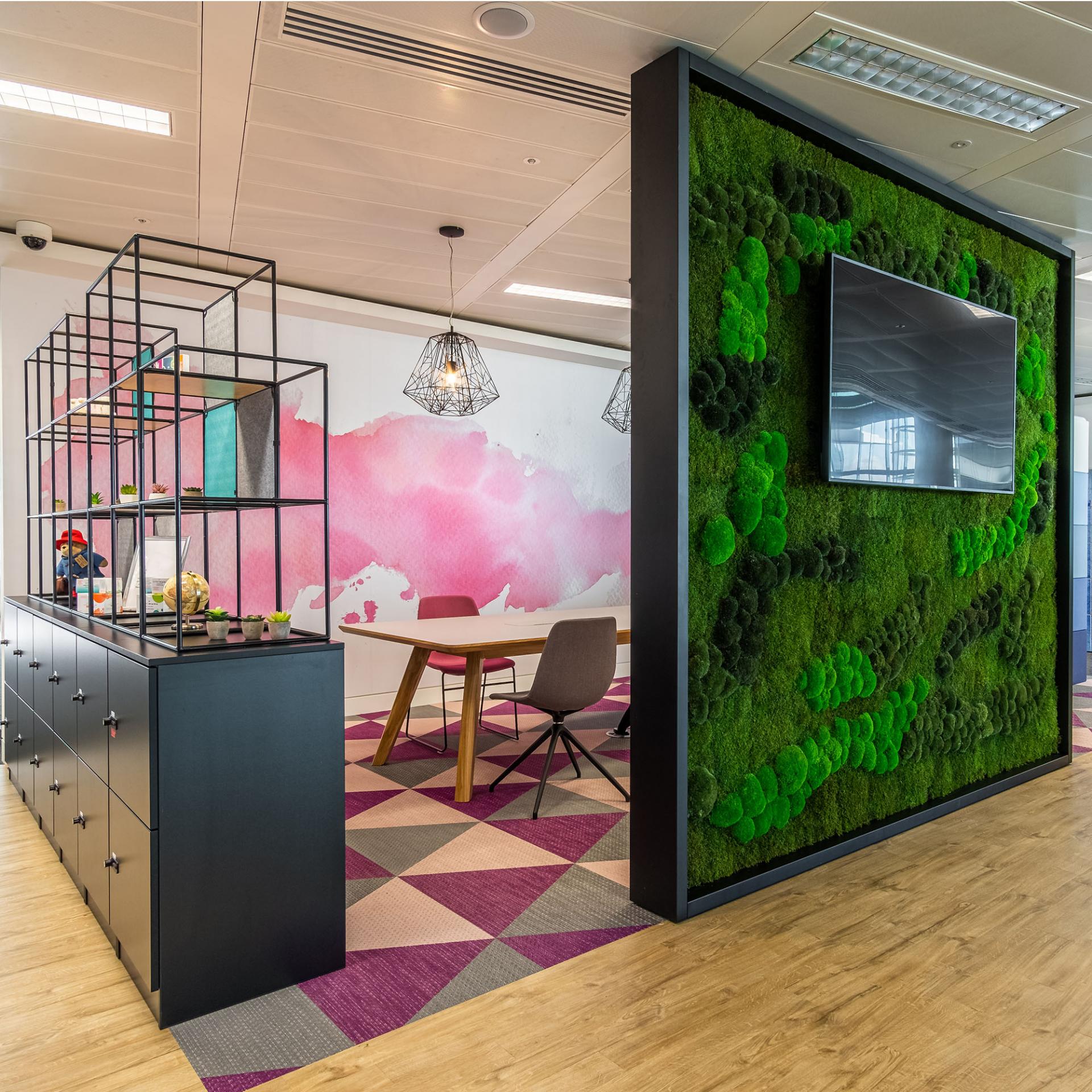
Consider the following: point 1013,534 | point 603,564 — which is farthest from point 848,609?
point 603,564

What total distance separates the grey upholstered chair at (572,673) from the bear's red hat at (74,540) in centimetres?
197

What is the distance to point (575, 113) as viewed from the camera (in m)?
3.12

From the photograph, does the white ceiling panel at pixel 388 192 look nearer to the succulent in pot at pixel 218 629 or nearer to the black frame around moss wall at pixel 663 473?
the black frame around moss wall at pixel 663 473

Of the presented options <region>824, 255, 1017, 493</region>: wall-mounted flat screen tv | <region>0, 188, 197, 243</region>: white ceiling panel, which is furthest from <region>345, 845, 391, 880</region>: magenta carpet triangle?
<region>0, 188, 197, 243</region>: white ceiling panel

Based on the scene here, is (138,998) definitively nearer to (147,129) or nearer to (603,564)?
(147,129)

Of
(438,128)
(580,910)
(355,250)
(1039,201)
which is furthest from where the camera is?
(355,250)

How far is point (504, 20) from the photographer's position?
253 cm

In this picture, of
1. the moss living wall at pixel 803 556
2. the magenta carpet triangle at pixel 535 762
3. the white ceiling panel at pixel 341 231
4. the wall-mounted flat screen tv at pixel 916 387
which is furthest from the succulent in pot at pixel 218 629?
the white ceiling panel at pixel 341 231

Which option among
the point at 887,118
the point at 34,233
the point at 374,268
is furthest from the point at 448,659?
the point at 887,118

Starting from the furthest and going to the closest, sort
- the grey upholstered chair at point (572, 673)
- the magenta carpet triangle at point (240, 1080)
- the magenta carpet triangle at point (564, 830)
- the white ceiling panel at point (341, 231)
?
the white ceiling panel at point (341, 231), the grey upholstered chair at point (572, 673), the magenta carpet triangle at point (564, 830), the magenta carpet triangle at point (240, 1080)

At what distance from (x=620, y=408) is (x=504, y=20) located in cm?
379

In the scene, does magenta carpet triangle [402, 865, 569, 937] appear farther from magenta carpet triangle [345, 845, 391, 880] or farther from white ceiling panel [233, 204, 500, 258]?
white ceiling panel [233, 204, 500, 258]

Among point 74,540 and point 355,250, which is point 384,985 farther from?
point 355,250

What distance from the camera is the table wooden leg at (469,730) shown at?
393 cm
